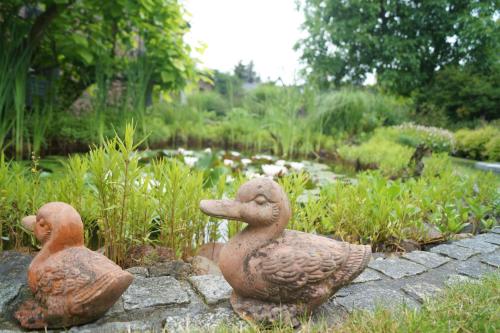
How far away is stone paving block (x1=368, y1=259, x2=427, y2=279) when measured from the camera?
2.20 m

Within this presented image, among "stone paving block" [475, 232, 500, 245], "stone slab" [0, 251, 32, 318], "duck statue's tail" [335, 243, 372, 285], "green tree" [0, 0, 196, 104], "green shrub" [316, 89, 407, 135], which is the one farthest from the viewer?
"green shrub" [316, 89, 407, 135]

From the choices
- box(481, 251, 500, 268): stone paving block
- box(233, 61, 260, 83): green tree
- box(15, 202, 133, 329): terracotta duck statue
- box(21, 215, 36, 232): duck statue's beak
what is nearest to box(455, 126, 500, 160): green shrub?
box(481, 251, 500, 268): stone paving block

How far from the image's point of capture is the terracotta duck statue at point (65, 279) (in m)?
1.50

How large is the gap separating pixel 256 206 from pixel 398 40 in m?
16.5

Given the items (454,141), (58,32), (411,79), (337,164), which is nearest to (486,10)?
(411,79)

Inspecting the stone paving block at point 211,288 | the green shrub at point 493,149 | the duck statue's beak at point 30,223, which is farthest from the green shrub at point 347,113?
the duck statue's beak at point 30,223

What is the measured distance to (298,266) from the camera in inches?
60.1

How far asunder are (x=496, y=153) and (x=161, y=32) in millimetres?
7238

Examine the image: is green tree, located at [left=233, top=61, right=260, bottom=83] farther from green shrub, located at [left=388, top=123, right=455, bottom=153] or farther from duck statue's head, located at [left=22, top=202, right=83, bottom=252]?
duck statue's head, located at [left=22, top=202, right=83, bottom=252]

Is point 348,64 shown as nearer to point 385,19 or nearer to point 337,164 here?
point 385,19

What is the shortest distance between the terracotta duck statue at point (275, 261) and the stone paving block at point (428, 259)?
3.06 feet

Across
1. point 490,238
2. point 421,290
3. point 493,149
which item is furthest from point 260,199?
point 493,149

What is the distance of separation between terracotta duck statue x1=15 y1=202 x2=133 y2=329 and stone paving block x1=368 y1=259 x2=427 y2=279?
150cm

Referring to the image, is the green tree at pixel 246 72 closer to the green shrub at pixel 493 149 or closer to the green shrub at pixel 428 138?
the green shrub at pixel 428 138
